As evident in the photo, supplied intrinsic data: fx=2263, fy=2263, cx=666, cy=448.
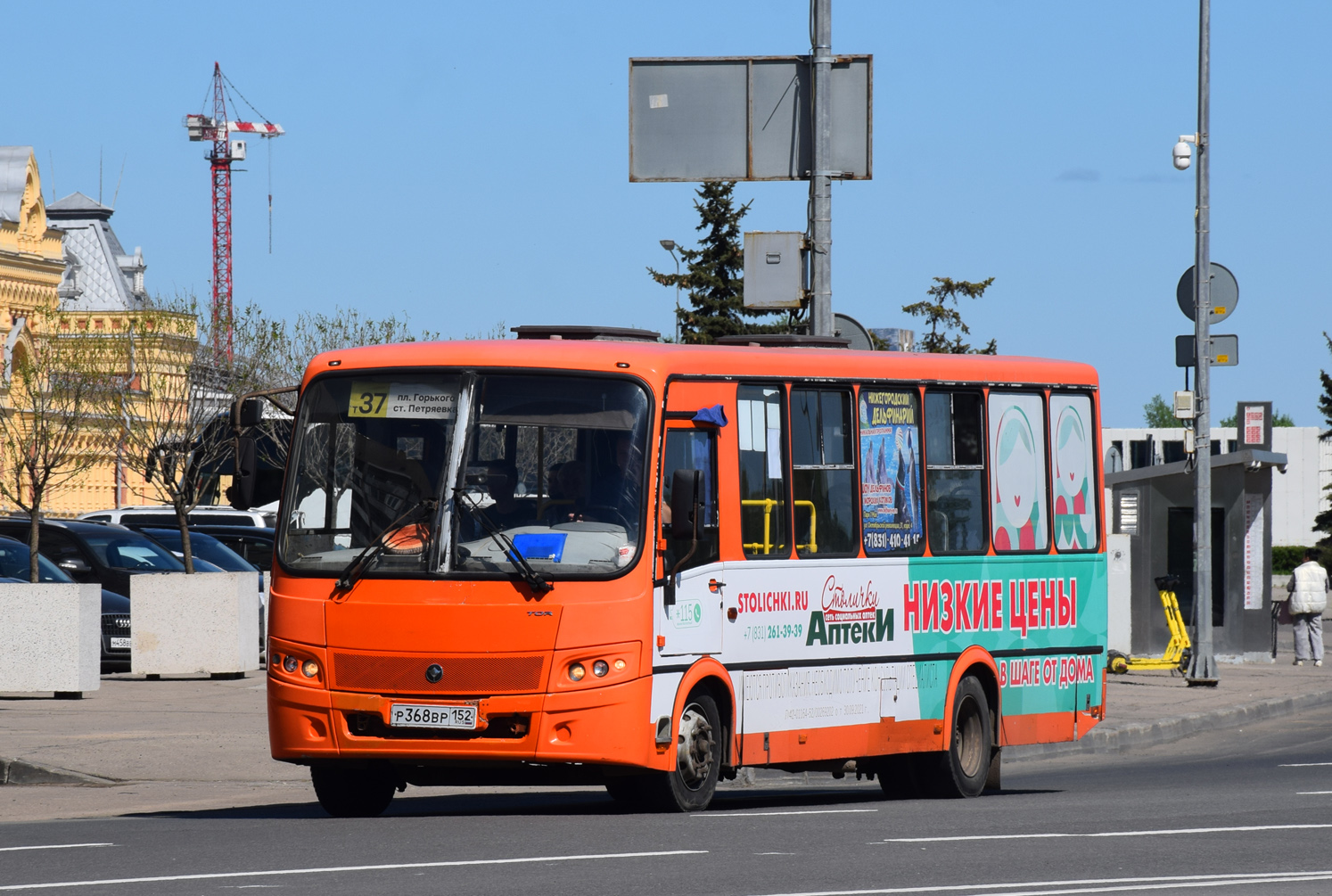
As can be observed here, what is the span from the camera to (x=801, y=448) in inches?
518

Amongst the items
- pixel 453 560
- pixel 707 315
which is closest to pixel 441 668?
pixel 453 560

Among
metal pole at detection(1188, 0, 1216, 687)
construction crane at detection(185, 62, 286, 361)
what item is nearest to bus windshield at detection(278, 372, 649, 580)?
metal pole at detection(1188, 0, 1216, 687)

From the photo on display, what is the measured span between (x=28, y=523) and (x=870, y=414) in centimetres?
1662

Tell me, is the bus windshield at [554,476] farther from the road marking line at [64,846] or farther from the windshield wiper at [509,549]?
the road marking line at [64,846]

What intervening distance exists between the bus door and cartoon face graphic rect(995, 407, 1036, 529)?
2.97 m

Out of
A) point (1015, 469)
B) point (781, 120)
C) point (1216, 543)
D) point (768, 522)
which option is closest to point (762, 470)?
point (768, 522)

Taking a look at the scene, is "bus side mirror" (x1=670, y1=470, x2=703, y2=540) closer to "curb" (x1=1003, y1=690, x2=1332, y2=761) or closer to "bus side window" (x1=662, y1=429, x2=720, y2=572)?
"bus side window" (x1=662, y1=429, x2=720, y2=572)

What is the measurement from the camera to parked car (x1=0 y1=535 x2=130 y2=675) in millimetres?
24547

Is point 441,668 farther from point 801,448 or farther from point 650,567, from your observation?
point 801,448

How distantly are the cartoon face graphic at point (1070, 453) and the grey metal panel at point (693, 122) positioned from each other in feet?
12.4

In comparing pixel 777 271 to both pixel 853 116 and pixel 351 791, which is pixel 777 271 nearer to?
pixel 853 116

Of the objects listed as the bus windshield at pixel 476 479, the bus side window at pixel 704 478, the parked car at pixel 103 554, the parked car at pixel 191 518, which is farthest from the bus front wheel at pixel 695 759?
the parked car at pixel 191 518

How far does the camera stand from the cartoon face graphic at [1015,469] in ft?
48.6

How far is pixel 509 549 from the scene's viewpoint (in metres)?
11.5
